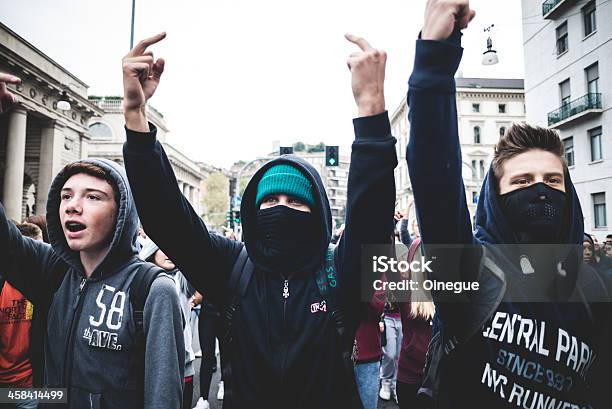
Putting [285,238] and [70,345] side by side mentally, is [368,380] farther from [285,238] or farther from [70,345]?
[70,345]

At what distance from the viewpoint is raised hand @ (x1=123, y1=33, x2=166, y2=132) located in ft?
5.12

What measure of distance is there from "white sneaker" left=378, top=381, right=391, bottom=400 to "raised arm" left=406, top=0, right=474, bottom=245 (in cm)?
493

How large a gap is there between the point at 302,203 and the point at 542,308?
42.6 inches

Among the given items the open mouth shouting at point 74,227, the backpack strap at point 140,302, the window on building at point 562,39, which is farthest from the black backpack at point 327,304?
the window on building at point 562,39

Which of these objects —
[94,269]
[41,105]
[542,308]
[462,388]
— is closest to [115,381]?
[94,269]

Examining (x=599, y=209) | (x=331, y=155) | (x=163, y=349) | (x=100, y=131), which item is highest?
(x=100, y=131)

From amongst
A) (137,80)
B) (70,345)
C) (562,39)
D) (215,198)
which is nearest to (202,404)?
(70,345)

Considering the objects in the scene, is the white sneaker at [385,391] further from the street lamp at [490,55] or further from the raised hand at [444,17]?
the street lamp at [490,55]

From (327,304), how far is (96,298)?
1.21 meters

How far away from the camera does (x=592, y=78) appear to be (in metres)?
19.4

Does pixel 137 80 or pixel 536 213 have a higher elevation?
pixel 137 80

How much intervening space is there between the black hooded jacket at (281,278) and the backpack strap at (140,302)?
0.39 meters

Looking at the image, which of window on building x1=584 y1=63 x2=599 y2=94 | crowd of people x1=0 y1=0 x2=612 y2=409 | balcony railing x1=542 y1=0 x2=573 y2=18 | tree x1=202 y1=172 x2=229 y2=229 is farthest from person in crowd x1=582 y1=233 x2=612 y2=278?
tree x1=202 y1=172 x2=229 y2=229

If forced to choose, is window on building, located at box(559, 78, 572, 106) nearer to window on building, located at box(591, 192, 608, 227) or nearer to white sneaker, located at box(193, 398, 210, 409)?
window on building, located at box(591, 192, 608, 227)
